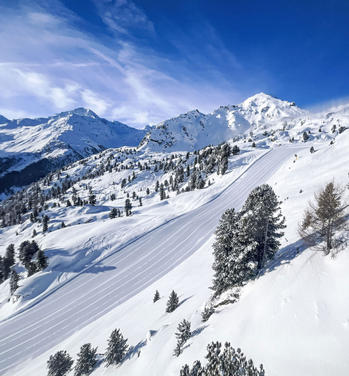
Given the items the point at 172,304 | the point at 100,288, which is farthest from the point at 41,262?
the point at 172,304

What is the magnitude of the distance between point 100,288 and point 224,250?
22.2 metres

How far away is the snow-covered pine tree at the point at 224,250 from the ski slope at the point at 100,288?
1656 cm

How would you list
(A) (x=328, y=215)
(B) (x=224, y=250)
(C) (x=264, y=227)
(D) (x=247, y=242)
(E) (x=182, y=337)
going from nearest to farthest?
(A) (x=328, y=215)
(E) (x=182, y=337)
(D) (x=247, y=242)
(C) (x=264, y=227)
(B) (x=224, y=250)

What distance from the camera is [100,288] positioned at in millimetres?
28438

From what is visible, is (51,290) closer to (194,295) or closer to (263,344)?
(194,295)

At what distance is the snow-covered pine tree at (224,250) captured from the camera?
47.8 ft

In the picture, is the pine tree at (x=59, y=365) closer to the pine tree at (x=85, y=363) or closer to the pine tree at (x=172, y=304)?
the pine tree at (x=85, y=363)

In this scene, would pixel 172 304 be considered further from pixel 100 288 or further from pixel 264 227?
pixel 100 288

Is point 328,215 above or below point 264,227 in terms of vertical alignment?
above

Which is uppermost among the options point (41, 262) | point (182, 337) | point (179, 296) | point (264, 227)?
point (264, 227)

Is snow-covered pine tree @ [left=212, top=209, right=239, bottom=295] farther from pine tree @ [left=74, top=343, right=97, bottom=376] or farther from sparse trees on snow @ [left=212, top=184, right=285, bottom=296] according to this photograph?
pine tree @ [left=74, top=343, right=97, bottom=376]

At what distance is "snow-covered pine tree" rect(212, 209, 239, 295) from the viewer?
14.6 meters

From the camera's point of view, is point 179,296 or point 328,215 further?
point 179,296

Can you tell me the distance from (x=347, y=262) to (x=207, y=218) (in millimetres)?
35106
